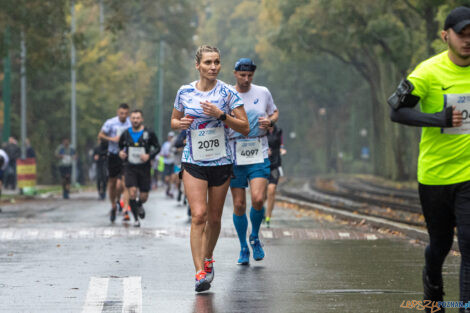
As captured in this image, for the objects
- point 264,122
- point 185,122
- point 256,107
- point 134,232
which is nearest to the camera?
point 185,122

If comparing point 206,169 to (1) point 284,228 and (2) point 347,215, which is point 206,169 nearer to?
(1) point 284,228

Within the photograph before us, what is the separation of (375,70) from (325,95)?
723 inches

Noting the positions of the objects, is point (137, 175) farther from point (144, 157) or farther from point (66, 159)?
point (66, 159)

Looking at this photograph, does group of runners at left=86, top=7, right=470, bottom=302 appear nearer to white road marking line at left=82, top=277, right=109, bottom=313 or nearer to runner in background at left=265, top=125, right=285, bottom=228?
white road marking line at left=82, top=277, right=109, bottom=313

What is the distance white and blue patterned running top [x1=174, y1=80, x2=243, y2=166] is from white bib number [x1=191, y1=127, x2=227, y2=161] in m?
0.03

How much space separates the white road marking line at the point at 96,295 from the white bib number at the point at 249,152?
86.0 inches

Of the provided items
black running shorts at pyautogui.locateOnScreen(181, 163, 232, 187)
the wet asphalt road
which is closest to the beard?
the wet asphalt road

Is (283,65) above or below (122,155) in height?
→ above

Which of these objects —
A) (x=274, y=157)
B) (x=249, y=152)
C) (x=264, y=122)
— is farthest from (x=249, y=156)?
(x=274, y=157)

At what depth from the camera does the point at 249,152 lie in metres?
10.6

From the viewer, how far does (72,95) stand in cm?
4344

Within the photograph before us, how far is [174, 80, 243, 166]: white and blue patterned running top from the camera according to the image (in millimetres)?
8617

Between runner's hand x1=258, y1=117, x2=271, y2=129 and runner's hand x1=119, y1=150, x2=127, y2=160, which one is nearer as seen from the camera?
runner's hand x1=258, y1=117, x2=271, y2=129

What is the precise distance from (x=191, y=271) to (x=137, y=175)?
6317 millimetres
